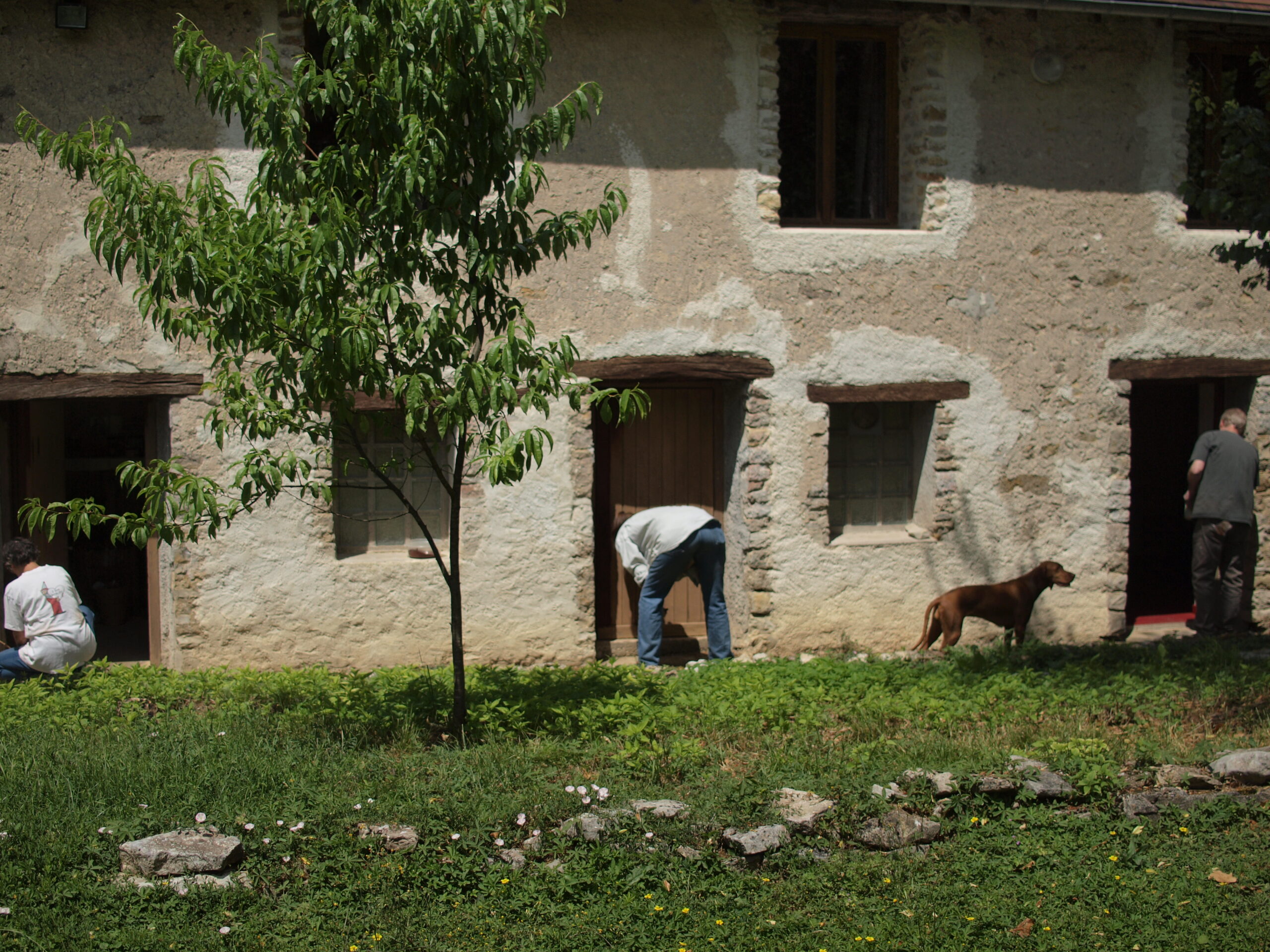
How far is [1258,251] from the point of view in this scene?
6.49 m

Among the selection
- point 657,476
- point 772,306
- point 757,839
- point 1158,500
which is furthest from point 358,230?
point 1158,500

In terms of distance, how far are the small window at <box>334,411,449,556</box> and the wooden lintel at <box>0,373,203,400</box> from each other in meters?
1.04

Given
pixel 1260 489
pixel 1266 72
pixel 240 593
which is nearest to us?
pixel 1266 72

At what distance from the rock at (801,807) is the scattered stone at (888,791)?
22cm

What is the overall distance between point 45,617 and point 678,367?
4137 mm

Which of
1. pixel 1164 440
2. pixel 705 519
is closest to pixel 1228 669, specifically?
pixel 705 519

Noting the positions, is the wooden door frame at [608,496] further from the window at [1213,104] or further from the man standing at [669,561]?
the window at [1213,104]

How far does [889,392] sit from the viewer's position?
26.6 feet

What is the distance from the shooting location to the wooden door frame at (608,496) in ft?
26.9

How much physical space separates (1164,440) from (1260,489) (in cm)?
179

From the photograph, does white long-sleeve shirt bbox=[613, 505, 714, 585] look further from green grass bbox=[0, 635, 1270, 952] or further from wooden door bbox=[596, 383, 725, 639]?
green grass bbox=[0, 635, 1270, 952]

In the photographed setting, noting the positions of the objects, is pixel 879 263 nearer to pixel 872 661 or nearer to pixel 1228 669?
pixel 872 661

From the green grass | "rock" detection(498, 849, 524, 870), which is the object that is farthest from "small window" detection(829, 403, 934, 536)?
"rock" detection(498, 849, 524, 870)

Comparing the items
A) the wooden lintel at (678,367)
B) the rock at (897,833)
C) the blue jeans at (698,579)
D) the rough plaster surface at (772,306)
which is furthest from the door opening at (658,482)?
the rock at (897,833)
